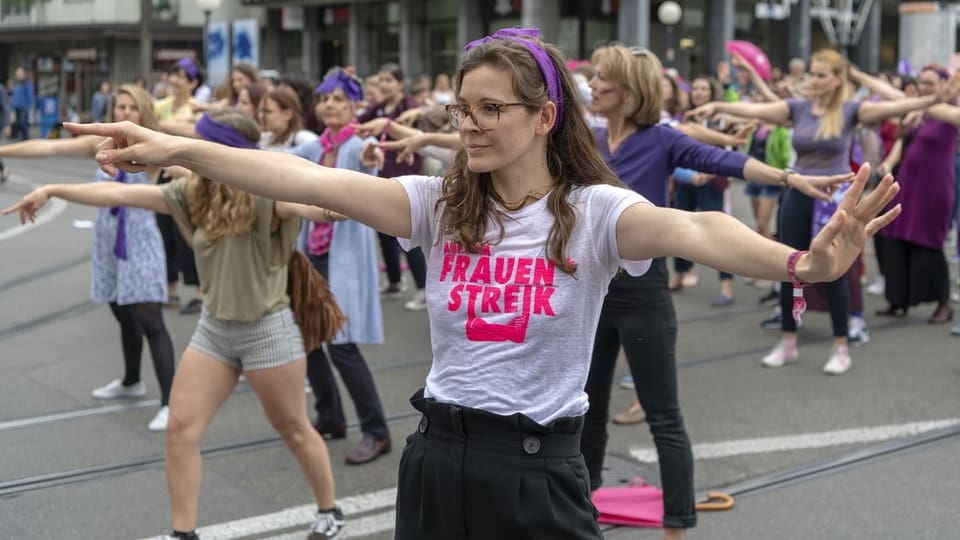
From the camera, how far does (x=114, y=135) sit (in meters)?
2.70

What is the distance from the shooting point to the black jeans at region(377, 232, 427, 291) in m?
9.51

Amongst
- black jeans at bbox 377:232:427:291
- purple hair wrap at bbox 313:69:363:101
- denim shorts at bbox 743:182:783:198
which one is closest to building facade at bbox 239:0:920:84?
denim shorts at bbox 743:182:783:198

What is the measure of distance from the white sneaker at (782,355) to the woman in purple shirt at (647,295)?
318 cm

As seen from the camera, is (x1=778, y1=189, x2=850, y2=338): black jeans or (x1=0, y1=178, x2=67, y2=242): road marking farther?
(x1=0, y1=178, x2=67, y2=242): road marking

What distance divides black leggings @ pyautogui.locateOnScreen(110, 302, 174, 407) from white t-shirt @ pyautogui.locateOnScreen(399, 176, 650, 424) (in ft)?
13.5

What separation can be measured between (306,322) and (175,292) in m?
5.75

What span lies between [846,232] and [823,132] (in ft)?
17.9

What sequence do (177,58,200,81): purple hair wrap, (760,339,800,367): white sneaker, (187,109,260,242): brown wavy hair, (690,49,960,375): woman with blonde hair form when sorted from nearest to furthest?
1. (187,109,260,242): brown wavy hair
2. (690,49,960,375): woman with blonde hair
3. (760,339,800,367): white sneaker
4. (177,58,200,81): purple hair wrap

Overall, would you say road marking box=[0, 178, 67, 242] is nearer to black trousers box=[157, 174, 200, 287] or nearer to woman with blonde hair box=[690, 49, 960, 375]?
black trousers box=[157, 174, 200, 287]

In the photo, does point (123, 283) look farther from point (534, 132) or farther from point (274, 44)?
point (274, 44)

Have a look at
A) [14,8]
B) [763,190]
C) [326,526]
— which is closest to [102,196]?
[326,526]

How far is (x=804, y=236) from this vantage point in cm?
788

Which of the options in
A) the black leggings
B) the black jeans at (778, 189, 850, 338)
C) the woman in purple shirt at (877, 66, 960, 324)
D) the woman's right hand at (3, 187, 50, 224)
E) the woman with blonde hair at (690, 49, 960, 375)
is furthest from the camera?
the woman in purple shirt at (877, 66, 960, 324)

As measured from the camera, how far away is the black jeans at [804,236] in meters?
7.78
